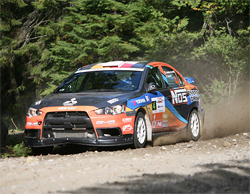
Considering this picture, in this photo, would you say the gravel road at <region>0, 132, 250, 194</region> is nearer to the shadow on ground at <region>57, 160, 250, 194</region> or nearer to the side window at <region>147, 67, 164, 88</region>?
the shadow on ground at <region>57, 160, 250, 194</region>

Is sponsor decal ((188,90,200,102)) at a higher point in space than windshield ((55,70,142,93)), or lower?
lower

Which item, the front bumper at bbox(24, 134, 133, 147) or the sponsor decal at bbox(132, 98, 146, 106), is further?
the sponsor decal at bbox(132, 98, 146, 106)

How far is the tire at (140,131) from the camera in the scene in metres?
7.41

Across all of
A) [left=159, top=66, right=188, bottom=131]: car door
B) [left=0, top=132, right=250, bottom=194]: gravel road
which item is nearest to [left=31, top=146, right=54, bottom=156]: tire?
[left=0, top=132, right=250, bottom=194]: gravel road

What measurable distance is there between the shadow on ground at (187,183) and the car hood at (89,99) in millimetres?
2697

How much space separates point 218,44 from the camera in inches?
742

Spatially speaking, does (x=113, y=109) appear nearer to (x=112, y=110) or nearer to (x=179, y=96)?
(x=112, y=110)

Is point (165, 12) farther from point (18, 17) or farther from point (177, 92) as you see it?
point (177, 92)

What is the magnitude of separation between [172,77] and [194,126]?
1.35m

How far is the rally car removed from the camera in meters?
7.15

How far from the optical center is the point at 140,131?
7.62 metres

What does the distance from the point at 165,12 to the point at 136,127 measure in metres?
15.2

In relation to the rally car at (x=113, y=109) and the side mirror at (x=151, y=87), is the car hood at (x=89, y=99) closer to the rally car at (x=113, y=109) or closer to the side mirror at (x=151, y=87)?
the rally car at (x=113, y=109)

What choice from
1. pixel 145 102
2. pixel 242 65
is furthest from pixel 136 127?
pixel 242 65
